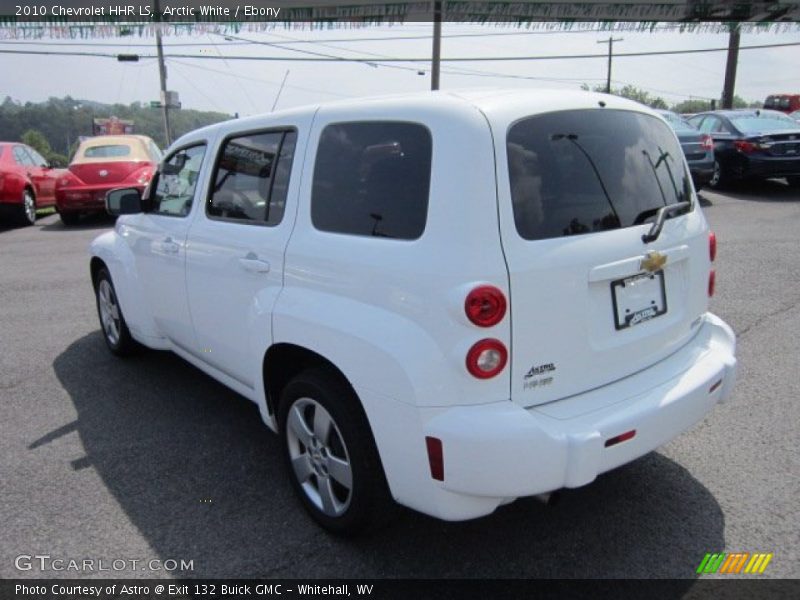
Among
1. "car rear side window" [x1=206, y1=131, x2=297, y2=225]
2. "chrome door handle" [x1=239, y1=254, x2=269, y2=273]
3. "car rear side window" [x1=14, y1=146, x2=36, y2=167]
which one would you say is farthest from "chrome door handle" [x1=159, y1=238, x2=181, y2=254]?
"car rear side window" [x1=14, y1=146, x2=36, y2=167]

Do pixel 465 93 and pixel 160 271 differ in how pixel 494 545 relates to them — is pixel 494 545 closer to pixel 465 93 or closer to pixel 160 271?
pixel 465 93

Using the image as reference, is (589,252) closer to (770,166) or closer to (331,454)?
(331,454)

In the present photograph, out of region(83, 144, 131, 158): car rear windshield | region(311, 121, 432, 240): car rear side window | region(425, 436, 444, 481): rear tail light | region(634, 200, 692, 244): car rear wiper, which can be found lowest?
region(425, 436, 444, 481): rear tail light

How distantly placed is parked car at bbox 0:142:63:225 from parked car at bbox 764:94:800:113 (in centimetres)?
3171

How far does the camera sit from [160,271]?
4074mm

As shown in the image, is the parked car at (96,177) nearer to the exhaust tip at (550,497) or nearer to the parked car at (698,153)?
the parked car at (698,153)

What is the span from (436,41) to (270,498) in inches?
841

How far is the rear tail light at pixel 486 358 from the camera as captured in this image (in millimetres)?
2203

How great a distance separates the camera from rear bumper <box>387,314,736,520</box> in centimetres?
218

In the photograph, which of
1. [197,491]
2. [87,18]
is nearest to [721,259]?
[197,491]

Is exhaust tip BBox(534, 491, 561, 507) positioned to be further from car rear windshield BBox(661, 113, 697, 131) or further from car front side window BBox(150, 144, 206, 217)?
car rear windshield BBox(661, 113, 697, 131)

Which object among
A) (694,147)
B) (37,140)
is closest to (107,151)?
(694,147)

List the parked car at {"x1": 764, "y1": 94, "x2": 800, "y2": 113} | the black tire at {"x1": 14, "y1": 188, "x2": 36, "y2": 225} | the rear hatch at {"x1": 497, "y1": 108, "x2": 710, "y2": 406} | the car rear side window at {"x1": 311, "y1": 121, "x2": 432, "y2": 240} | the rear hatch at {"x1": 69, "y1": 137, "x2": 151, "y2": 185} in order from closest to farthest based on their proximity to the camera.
Answer: the rear hatch at {"x1": 497, "y1": 108, "x2": 710, "y2": 406}, the car rear side window at {"x1": 311, "y1": 121, "x2": 432, "y2": 240}, the rear hatch at {"x1": 69, "y1": 137, "x2": 151, "y2": 185}, the black tire at {"x1": 14, "y1": 188, "x2": 36, "y2": 225}, the parked car at {"x1": 764, "y1": 94, "x2": 800, "y2": 113}

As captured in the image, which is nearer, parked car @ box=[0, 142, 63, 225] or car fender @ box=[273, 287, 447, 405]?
car fender @ box=[273, 287, 447, 405]
